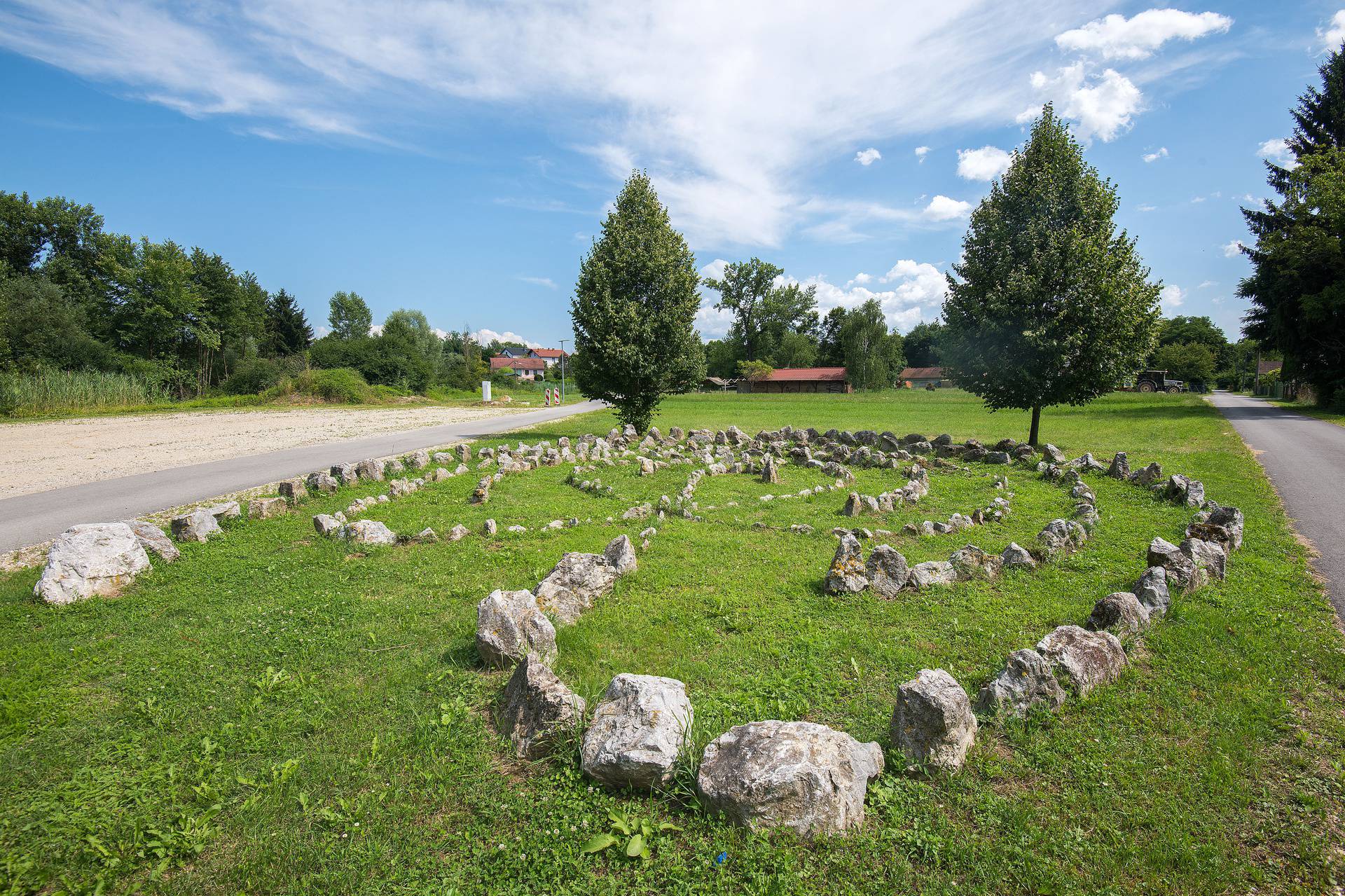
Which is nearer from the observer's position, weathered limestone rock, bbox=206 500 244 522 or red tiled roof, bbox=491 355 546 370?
weathered limestone rock, bbox=206 500 244 522

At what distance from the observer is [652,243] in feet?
76.6

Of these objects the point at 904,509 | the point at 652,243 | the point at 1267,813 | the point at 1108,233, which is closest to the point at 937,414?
the point at 1108,233

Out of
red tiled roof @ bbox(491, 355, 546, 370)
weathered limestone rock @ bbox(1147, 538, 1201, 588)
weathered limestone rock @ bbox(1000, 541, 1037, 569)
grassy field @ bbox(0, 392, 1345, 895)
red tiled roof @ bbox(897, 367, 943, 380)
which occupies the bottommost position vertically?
grassy field @ bbox(0, 392, 1345, 895)

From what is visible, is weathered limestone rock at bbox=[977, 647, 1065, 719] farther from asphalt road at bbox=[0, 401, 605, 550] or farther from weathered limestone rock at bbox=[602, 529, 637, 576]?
asphalt road at bbox=[0, 401, 605, 550]

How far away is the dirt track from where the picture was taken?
16.2 metres

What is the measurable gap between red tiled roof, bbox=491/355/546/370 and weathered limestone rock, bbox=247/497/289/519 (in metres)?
126

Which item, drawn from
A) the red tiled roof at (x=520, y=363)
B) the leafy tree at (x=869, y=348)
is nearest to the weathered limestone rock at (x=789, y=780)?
the leafy tree at (x=869, y=348)

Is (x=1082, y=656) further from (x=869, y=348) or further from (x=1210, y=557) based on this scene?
(x=869, y=348)

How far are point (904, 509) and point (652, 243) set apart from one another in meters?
15.4

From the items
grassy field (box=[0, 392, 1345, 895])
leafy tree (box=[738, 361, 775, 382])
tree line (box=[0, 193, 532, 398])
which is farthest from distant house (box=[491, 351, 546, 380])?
grassy field (box=[0, 392, 1345, 895])

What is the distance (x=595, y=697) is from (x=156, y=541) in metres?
7.99

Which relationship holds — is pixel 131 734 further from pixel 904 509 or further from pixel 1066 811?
pixel 904 509

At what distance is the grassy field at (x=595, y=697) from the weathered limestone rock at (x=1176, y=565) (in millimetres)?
288

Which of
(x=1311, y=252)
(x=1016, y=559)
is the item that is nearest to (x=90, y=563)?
(x=1016, y=559)
